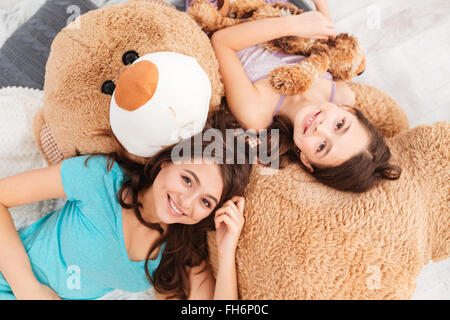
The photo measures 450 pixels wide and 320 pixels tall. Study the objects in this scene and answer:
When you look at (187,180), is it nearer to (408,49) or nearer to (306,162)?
(306,162)

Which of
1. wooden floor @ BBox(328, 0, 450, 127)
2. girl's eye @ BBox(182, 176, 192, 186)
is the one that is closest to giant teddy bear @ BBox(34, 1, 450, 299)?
girl's eye @ BBox(182, 176, 192, 186)

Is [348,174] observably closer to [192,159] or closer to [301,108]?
[301,108]

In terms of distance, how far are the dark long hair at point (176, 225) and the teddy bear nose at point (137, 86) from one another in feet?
0.53

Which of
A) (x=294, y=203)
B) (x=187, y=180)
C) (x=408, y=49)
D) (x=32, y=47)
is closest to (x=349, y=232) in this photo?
(x=294, y=203)

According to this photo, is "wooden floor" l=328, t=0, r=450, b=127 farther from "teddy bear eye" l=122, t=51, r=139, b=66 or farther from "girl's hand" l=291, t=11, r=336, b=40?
"teddy bear eye" l=122, t=51, r=139, b=66

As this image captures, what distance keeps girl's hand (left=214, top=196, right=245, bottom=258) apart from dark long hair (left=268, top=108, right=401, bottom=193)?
0.19 metres

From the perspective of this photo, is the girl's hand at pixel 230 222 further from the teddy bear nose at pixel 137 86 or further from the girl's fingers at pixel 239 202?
the teddy bear nose at pixel 137 86

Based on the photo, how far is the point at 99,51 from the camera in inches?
26.1

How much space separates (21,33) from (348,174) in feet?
3.19

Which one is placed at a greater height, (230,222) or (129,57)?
(129,57)

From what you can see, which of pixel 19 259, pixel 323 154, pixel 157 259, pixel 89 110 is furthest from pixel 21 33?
pixel 323 154

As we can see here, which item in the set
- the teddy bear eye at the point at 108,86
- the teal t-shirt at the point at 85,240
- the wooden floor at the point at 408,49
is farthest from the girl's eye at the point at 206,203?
the wooden floor at the point at 408,49

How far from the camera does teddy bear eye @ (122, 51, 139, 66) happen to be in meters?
0.66

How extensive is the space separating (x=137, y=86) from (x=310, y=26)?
0.54m
